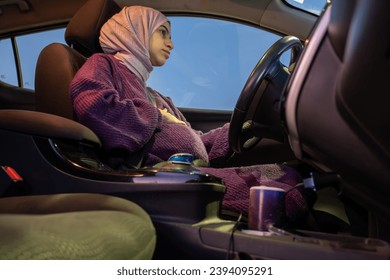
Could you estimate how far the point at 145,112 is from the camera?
138cm

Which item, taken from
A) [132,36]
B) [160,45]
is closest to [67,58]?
[132,36]

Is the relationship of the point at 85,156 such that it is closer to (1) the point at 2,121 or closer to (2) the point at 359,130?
(1) the point at 2,121

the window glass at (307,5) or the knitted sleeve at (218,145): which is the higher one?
the window glass at (307,5)

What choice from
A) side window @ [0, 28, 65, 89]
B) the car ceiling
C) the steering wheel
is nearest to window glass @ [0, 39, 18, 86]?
side window @ [0, 28, 65, 89]

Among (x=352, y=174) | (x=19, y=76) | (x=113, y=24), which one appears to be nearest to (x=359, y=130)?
(x=352, y=174)

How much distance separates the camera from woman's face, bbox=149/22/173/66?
1.75m

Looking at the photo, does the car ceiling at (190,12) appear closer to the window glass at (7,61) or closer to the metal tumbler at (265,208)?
the window glass at (7,61)

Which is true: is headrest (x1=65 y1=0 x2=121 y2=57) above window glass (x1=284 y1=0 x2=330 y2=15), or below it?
below

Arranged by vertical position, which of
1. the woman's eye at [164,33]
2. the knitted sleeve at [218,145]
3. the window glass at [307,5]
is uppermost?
the window glass at [307,5]

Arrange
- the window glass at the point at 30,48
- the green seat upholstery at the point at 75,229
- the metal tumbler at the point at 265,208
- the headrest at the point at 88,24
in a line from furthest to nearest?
the window glass at the point at 30,48 → the headrest at the point at 88,24 → the metal tumbler at the point at 265,208 → the green seat upholstery at the point at 75,229

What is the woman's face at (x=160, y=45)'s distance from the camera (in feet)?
5.73

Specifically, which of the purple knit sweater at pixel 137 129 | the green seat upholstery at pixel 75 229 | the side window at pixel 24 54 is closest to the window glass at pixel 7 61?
the side window at pixel 24 54

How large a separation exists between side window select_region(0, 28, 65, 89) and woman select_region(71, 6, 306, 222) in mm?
1188

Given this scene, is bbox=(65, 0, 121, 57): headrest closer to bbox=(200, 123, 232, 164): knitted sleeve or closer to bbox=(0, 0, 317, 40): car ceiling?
bbox=(200, 123, 232, 164): knitted sleeve
